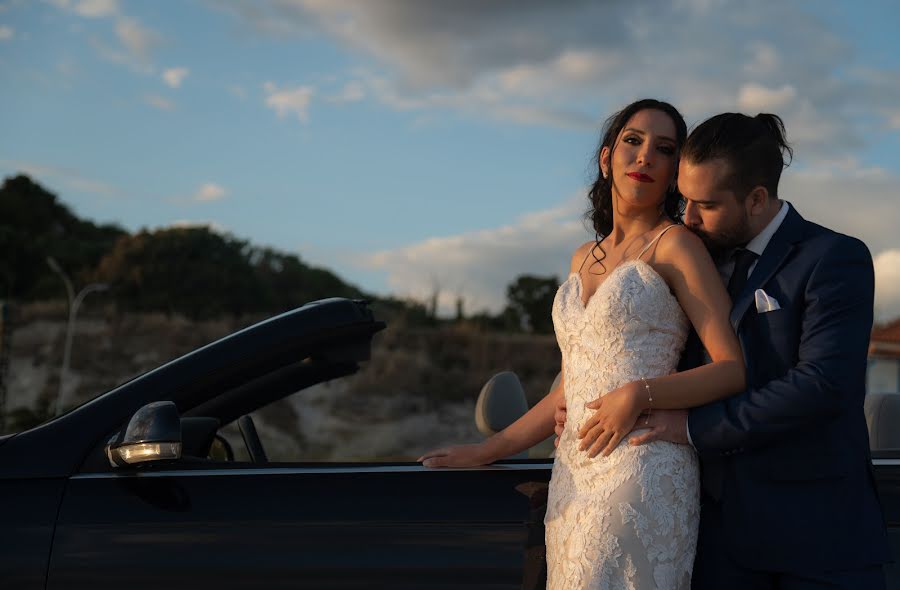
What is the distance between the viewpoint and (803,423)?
1.80 metres

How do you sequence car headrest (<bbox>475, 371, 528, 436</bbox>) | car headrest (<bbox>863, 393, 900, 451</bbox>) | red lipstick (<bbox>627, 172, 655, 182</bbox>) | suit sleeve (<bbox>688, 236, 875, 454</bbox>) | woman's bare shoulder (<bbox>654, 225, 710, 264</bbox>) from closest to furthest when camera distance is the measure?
suit sleeve (<bbox>688, 236, 875, 454</bbox>) → woman's bare shoulder (<bbox>654, 225, 710, 264</bbox>) → red lipstick (<bbox>627, 172, 655, 182</bbox>) → car headrest (<bbox>863, 393, 900, 451</bbox>) → car headrest (<bbox>475, 371, 528, 436</bbox>)

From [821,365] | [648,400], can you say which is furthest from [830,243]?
[648,400]

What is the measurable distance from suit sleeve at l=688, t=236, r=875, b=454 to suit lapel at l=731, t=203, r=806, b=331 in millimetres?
82

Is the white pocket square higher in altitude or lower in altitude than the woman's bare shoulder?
lower

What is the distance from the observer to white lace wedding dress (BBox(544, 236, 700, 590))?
1.94 meters

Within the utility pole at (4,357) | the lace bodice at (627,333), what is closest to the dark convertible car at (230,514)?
the lace bodice at (627,333)

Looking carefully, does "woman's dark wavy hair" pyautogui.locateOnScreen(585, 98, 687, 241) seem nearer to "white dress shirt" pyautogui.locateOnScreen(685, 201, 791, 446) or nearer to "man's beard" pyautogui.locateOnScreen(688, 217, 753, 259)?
"man's beard" pyautogui.locateOnScreen(688, 217, 753, 259)

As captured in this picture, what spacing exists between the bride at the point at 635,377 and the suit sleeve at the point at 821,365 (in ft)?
0.35

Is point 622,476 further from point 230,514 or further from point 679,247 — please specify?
point 230,514

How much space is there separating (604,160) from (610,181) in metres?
0.08

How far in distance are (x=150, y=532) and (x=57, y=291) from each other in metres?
40.3

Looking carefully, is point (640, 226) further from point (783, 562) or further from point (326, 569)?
point (326, 569)

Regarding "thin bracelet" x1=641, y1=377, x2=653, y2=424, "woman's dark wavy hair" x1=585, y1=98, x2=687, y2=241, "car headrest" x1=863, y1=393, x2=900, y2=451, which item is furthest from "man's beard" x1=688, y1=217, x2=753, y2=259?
"car headrest" x1=863, y1=393, x2=900, y2=451

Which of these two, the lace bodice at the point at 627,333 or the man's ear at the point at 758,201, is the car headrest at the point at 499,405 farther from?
the man's ear at the point at 758,201
